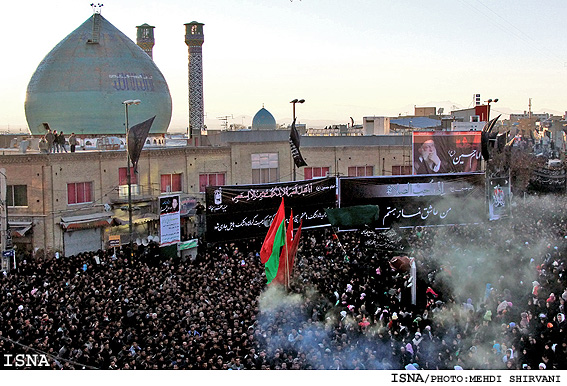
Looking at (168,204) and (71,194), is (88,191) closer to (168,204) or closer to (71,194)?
(71,194)

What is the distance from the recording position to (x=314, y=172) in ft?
111

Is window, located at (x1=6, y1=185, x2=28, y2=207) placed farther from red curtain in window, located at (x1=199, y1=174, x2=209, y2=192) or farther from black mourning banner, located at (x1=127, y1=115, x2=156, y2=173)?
red curtain in window, located at (x1=199, y1=174, x2=209, y2=192)

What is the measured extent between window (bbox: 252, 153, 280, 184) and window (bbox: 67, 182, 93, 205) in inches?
329

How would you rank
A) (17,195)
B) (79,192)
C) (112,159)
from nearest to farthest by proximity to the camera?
(17,195), (79,192), (112,159)

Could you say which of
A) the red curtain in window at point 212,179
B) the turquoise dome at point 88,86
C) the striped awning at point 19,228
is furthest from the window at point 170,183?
the striped awning at point 19,228

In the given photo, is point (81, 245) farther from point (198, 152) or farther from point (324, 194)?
point (324, 194)

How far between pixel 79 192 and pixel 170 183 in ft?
15.2

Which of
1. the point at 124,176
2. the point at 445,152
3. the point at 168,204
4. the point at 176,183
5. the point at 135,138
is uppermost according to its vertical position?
the point at 135,138

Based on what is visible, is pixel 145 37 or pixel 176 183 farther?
pixel 145 37

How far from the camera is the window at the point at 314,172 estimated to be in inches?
1326

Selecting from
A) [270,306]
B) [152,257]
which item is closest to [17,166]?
[152,257]

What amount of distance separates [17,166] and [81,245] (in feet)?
11.9

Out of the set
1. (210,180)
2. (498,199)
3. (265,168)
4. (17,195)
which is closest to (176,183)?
(210,180)

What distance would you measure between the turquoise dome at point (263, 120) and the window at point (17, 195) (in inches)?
667
